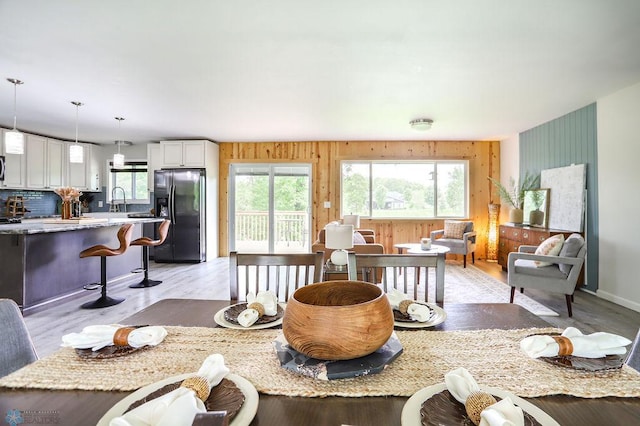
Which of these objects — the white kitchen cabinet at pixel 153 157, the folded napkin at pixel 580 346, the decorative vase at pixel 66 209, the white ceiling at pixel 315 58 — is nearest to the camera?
the folded napkin at pixel 580 346

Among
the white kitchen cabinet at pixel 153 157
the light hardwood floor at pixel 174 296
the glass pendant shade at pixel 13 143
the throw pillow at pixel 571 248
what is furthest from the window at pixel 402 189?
the glass pendant shade at pixel 13 143

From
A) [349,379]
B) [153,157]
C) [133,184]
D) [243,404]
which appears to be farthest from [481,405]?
[133,184]

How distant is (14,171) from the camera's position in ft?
17.8

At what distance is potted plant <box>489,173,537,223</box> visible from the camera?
5164mm

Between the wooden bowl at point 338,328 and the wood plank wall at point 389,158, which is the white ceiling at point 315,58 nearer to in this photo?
the wood plank wall at point 389,158

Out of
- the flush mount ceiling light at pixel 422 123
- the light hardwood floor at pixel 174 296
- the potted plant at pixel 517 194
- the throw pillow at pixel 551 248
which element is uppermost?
the flush mount ceiling light at pixel 422 123

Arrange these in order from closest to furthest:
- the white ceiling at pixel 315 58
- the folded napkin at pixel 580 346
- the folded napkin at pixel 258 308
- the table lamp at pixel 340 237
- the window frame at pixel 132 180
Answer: the folded napkin at pixel 580 346 < the folded napkin at pixel 258 308 < the white ceiling at pixel 315 58 < the table lamp at pixel 340 237 < the window frame at pixel 132 180

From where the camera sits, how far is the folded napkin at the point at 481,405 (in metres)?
0.45

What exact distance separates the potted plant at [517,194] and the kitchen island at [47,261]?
5.80 metres

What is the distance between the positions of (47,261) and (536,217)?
21.3 feet

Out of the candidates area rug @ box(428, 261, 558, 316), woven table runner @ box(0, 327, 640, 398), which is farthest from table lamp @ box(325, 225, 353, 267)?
woven table runner @ box(0, 327, 640, 398)

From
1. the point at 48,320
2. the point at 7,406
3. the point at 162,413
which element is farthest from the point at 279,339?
the point at 48,320

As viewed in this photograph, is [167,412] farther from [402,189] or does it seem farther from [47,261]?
[402,189]

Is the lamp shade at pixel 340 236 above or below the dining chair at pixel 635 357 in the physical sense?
above
